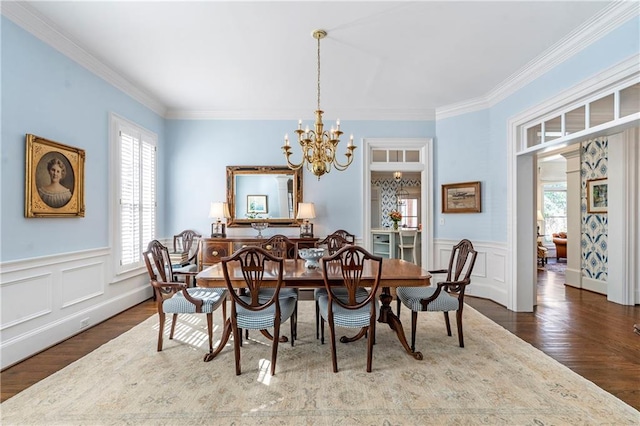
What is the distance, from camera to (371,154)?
5.38 meters

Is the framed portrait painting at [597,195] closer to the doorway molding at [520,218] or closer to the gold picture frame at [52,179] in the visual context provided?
the doorway molding at [520,218]

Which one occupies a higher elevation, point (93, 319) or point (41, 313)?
point (41, 313)

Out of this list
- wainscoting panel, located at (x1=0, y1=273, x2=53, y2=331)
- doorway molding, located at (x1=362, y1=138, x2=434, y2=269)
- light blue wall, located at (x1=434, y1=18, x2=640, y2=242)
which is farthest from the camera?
doorway molding, located at (x1=362, y1=138, x2=434, y2=269)

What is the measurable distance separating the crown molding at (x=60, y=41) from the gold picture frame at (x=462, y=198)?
16.0 ft

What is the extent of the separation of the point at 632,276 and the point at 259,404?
5.35 meters

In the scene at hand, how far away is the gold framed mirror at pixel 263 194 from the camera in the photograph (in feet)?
17.2

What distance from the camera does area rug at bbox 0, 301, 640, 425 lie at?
1929mm

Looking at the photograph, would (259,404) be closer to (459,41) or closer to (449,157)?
(459,41)

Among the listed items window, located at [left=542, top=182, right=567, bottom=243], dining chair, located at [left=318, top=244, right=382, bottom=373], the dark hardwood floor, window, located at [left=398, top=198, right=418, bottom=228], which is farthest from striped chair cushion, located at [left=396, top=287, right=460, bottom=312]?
window, located at [left=542, top=182, right=567, bottom=243]

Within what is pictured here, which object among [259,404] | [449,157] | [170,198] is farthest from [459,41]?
[170,198]

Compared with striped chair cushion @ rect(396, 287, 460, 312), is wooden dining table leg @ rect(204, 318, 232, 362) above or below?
below

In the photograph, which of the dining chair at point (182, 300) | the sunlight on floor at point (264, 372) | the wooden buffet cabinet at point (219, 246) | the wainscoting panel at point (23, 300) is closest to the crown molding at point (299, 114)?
the wooden buffet cabinet at point (219, 246)

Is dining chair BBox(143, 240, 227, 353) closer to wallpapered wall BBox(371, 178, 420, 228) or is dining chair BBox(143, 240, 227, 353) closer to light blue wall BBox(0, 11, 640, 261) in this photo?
light blue wall BBox(0, 11, 640, 261)

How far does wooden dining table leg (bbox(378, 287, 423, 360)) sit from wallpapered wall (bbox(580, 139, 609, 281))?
13.8 feet
